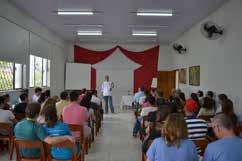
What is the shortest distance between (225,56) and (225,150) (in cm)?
577

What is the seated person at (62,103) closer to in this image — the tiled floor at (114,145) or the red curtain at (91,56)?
the tiled floor at (114,145)

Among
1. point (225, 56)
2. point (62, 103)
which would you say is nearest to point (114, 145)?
point (62, 103)

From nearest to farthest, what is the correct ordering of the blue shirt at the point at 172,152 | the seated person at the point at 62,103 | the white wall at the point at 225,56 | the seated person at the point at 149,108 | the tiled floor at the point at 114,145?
the blue shirt at the point at 172,152 → the tiled floor at the point at 114,145 → the seated person at the point at 62,103 → the seated person at the point at 149,108 → the white wall at the point at 225,56

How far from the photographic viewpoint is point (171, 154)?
2.63 m

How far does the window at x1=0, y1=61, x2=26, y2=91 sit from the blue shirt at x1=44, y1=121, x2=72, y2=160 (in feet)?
12.9

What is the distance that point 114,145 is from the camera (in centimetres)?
691

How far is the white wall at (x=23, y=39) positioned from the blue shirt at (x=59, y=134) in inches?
158

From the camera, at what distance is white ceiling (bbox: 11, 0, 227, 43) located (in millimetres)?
7598

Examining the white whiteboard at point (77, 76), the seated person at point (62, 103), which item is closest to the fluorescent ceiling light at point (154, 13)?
the seated person at point (62, 103)

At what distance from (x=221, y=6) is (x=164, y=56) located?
329 inches

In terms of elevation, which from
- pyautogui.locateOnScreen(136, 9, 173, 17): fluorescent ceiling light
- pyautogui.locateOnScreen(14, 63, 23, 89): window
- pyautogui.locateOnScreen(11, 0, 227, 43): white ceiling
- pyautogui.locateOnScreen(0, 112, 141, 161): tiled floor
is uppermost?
pyautogui.locateOnScreen(11, 0, 227, 43): white ceiling

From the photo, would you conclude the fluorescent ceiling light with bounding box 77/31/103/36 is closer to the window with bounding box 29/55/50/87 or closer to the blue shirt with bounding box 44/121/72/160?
the window with bounding box 29/55/50/87

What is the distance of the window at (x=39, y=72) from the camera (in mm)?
10155

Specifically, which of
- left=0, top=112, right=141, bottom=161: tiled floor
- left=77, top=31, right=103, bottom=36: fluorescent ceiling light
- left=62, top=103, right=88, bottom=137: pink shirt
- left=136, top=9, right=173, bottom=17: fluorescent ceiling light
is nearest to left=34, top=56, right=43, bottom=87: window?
left=77, top=31, right=103, bottom=36: fluorescent ceiling light
